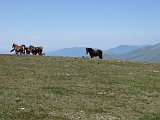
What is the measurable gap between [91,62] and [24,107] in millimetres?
25936

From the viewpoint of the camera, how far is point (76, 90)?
102 ft

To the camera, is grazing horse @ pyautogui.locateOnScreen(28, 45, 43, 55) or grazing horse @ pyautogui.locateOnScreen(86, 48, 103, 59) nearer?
grazing horse @ pyautogui.locateOnScreen(28, 45, 43, 55)

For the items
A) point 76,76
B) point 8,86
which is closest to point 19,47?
point 76,76

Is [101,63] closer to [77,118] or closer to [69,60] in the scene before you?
[69,60]

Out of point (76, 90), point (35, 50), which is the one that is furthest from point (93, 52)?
point (76, 90)

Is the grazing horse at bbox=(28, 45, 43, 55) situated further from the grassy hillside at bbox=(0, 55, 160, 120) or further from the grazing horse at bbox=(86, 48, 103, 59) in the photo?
the grassy hillside at bbox=(0, 55, 160, 120)

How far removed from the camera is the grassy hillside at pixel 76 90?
24000 millimetres

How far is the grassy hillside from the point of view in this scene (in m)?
24.0

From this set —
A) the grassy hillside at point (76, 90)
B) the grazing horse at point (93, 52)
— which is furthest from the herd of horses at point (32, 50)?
the grassy hillside at point (76, 90)

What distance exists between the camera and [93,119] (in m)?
22.8

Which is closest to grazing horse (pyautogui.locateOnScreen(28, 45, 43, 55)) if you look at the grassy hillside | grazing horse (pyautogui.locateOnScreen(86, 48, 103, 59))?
grazing horse (pyautogui.locateOnScreen(86, 48, 103, 59))

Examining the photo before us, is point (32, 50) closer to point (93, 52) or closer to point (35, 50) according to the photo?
point (35, 50)

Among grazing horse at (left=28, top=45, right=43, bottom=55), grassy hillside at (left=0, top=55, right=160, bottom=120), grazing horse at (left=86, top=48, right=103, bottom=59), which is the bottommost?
grassy hillside at (left=0, top=55, right=160, bottom=120)

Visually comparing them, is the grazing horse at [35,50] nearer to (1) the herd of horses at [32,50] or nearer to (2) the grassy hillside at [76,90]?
(1) the herd of horses at [32,50]
